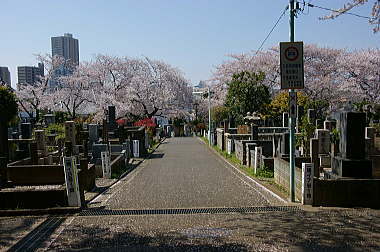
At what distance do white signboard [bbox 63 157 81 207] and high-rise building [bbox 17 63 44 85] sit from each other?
38.2 metres

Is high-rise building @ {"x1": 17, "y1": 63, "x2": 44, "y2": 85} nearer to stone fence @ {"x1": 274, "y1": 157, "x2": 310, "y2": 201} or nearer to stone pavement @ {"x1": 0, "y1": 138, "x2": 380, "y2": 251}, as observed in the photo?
stone fence @ {"x1": 274, "y1": 157, "x2": 310, "y2": 201}

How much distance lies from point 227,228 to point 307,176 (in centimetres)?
239

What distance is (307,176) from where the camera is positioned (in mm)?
7887

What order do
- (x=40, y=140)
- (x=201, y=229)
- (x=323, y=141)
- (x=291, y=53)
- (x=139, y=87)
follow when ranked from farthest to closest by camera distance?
(x=139, y=87) < (x=40, y=140) < (x=323, y=141) < (x=291, y=53) < (x=201, y=229)

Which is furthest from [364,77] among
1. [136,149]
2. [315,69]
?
[136,149]

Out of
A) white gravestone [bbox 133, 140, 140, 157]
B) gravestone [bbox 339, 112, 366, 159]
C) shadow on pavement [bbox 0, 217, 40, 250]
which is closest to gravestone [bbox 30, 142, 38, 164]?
shadow on pavement [bbox 0, 217, 40, 250]

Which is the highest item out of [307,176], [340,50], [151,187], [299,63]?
[340,50]

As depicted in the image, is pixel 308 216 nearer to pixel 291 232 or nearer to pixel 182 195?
pixel 291 232

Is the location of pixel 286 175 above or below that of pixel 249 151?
below

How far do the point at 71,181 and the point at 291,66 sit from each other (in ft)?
16.9

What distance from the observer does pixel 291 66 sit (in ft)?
27.3

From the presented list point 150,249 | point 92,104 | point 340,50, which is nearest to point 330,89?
point 340,50

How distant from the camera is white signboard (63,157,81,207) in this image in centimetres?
778

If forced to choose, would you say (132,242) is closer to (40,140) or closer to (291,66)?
Answer: (291,66)
